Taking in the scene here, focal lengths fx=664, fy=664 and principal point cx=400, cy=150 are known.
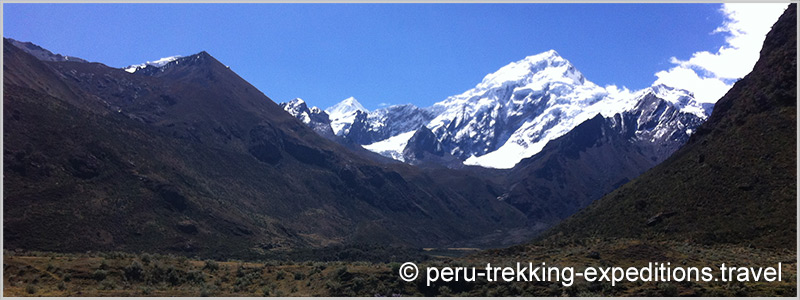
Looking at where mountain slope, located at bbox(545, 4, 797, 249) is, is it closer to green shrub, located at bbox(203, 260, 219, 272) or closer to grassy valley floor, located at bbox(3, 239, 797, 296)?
grassy valley floor, located at bbox(3, 239, 797, 296)

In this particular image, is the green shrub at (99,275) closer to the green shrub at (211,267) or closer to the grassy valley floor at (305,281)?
the grassy valley floor at (305,281)

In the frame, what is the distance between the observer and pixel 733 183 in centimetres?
10981

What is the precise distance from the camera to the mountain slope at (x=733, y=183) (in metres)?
98.4

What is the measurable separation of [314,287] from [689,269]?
39397mm

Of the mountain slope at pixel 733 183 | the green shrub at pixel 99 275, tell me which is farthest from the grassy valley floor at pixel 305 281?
the mountain slope at pixel 733 183

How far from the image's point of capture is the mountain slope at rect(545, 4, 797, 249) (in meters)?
98.4

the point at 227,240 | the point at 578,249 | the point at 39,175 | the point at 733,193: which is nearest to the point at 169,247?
the point at 227,240

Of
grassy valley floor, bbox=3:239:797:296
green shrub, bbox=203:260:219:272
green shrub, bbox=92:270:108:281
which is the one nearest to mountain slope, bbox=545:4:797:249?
grassy valley floor, bbox=3:239:797:296

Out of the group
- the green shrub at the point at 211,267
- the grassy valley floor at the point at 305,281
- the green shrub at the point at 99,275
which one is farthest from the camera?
the green shrub at the point at 211,267

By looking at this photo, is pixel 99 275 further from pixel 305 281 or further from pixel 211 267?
pixel 305 281

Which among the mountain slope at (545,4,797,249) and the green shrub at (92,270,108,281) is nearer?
the green shrub at (92,270,108,281)

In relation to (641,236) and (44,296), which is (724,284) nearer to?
(641,236)

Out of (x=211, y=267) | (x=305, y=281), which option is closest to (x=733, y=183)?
(x=305, y=281)

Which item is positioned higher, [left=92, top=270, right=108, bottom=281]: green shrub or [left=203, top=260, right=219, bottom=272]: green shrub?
[left=203, top=260, right=219, bottom=272]: green shrub
